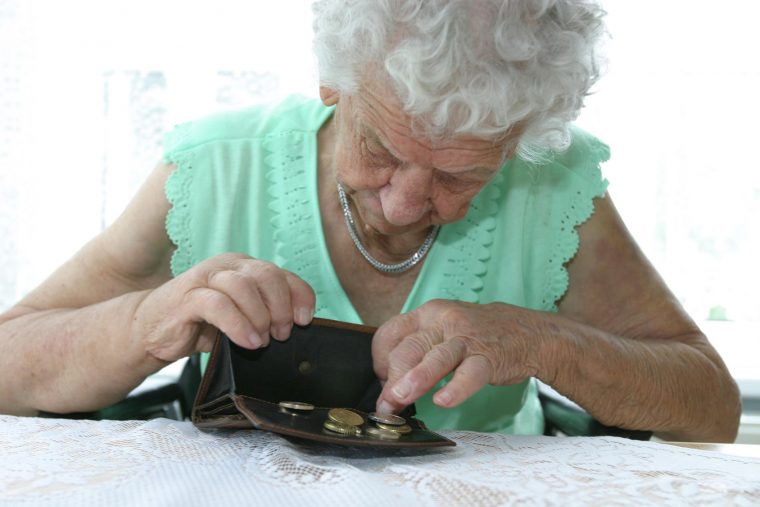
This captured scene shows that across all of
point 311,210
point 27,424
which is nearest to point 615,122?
point 311,210

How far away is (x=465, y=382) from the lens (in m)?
1.26

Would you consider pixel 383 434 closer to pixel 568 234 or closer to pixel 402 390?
pixel 402 390

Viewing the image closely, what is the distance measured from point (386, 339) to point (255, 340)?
0.66 ft

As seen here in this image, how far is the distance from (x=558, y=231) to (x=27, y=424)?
104 centimetres

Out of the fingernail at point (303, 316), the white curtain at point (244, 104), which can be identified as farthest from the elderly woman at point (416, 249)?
the white curtain at point (244, 104)

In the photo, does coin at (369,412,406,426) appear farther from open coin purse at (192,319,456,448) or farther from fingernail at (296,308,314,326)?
fingernail at (296,308,314,326)

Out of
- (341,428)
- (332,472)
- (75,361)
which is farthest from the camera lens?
(75,361)

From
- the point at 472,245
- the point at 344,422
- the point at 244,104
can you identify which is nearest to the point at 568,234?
the point at 472,245

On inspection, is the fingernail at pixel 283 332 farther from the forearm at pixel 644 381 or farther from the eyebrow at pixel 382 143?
the forearm at pixel 644 381

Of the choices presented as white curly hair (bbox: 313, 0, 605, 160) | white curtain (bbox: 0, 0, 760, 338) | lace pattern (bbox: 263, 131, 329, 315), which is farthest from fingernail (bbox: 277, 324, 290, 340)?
white curtain (bbox: 0, 0, 760, 338)

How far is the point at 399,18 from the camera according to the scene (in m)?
1.24

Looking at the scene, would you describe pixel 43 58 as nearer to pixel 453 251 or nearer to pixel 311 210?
pixel 311 210

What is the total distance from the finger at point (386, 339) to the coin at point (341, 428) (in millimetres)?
210

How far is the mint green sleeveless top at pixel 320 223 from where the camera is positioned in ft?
5.75
